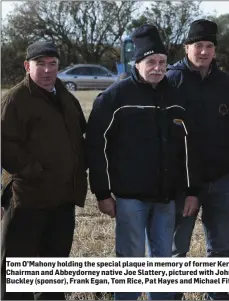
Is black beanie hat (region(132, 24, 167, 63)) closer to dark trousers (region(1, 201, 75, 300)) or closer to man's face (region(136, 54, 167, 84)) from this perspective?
man's face (region(136, 54, 167, 84))

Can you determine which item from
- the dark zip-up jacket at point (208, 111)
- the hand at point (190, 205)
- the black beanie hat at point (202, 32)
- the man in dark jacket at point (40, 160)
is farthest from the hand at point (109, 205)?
the black beanie hat at point (202, 32)

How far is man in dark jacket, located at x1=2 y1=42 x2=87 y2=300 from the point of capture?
116 inches

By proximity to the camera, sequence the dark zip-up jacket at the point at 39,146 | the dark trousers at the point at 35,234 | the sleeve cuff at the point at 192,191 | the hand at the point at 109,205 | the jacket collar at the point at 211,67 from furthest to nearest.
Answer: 1. the jacket collar at the point at 211,67
2. the sleeve cuff at the point at 192,191
3. the hand at the point at 109,205
4. the dark trousers at the point at 35,234
5. the dark zip-up jacket at the point at 39,146

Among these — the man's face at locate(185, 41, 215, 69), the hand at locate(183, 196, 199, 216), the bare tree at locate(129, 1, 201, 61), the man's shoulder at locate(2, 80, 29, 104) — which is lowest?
the hand at locate(183, 196, 199, 216)

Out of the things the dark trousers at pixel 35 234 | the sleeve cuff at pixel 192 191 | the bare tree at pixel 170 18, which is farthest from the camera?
the bare tree at pixel 170 18

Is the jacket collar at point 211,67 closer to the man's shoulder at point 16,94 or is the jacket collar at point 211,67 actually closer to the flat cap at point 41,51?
the flat cap at point 41,51

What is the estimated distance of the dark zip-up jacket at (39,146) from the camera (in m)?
2.93

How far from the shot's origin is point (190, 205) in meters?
3.34

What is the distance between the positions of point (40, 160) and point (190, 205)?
1.11m

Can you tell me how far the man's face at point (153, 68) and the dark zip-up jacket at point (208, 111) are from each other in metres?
0.30

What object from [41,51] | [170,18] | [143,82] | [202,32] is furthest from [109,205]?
[170,18]

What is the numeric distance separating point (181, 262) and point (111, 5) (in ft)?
66.8

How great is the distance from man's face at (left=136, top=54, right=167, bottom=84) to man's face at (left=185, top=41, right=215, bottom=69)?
0.42m

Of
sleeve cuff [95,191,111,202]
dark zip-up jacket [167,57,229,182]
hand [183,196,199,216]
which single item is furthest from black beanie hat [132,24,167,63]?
hand [183,196,199,216]
